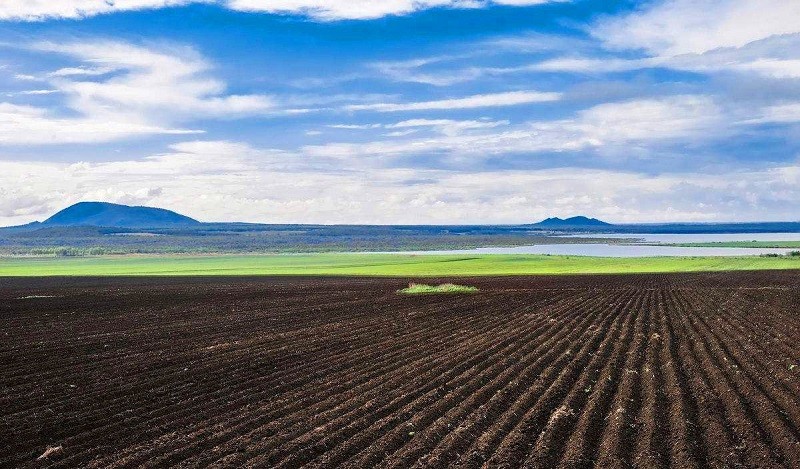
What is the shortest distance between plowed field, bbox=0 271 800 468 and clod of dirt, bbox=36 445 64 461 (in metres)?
0.04

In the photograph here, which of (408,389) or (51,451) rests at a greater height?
(408,389)

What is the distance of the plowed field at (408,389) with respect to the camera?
10.5 metres

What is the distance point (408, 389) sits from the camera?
14.6 meters

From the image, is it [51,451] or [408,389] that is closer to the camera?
[51,451]

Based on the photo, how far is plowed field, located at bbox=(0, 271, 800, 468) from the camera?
1051cm

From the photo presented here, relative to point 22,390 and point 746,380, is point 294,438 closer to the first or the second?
point 22,390

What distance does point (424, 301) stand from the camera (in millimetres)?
37062

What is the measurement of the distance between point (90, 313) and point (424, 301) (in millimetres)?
15597

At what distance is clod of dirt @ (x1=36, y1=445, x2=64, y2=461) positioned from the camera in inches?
420

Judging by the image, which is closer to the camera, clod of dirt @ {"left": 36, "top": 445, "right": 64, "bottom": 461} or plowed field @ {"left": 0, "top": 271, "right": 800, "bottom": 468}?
plowed field @ {"left": 0, "top": 271, "right": 800, "bottom": 468}

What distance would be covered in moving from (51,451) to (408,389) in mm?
6473

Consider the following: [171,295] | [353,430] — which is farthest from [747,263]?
[353,430]

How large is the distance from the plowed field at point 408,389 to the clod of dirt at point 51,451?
42 mm

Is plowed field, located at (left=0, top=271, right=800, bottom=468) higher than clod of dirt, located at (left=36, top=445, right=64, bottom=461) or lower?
higher
